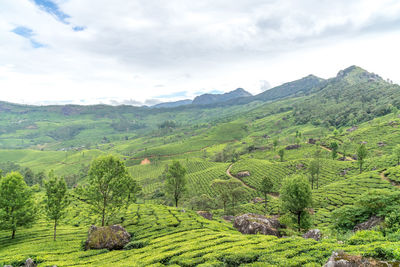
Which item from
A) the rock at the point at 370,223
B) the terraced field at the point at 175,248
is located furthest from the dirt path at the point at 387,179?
the terraced field at the point at 175,248

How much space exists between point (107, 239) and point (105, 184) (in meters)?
10.2

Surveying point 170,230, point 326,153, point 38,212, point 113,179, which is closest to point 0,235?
point 38,212

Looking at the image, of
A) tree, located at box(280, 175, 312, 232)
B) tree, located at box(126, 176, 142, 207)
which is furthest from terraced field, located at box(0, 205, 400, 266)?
tree, located at box(280, 175, 312, 232)

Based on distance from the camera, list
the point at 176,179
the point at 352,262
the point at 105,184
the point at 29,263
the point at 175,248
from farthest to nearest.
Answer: the point at 176,179 < the point at 105,184 < the point at 175,248 < the point at 29,263 < the point at 352,262

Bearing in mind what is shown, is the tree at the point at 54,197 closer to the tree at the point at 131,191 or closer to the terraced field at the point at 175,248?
the terraced field at the point at 175,248

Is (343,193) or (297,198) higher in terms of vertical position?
(297,198)

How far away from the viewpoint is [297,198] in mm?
42844

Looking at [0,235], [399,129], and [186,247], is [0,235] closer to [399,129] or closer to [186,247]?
[186,247]

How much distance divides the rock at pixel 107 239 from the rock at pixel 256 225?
78.1 feet

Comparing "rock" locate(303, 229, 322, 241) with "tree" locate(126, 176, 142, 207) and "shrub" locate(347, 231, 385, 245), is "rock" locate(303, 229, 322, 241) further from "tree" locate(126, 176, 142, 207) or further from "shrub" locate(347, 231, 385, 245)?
"tree" locate(126, 176, 142, 207)

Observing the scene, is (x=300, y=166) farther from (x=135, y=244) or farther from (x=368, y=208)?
(x=135, y=244)

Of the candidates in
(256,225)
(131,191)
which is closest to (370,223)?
(256,225)

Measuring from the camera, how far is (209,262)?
20797 millimetres

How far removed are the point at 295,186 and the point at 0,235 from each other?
2537 inches
